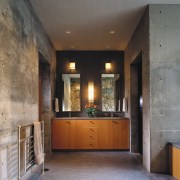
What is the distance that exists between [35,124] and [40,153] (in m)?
0.52

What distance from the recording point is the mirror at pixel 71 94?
301 inches

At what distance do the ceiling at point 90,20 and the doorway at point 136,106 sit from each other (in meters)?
0.88

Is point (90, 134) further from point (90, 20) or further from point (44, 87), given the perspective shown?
point (90, 20)

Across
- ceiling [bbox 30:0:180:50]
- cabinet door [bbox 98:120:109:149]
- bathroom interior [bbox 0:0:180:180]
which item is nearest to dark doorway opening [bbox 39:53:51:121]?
bathroom interior [bbox 0:0:180:180]

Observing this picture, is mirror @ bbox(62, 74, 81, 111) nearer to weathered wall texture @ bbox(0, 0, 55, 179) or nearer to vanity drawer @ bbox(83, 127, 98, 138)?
vanity drawer @ bbox(83, 127, 98, 138)

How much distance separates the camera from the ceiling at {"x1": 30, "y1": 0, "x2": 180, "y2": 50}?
442 centimetres

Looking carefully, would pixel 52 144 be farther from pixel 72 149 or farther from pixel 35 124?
pixel 35 124

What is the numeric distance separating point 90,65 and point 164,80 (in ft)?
12.1

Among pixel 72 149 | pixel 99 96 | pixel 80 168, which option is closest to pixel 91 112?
pixel 99 96

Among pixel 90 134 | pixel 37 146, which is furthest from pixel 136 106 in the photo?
pixel 37 146

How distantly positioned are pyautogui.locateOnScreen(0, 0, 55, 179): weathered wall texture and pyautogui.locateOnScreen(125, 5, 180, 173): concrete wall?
2.08m

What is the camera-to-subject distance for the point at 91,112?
7332 mm

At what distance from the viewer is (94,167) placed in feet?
16.2

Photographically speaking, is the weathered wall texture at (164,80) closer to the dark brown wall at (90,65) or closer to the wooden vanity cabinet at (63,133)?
the wooden vanity cabinet at (63,133)
